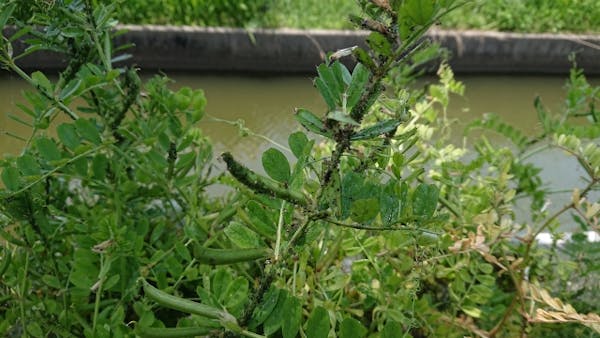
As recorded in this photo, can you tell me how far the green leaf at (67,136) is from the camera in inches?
26.3

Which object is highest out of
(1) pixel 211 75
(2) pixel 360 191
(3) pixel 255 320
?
(1) pixel 211 75

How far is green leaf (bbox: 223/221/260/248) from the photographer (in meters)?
0.45

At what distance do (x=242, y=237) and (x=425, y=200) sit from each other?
135mm

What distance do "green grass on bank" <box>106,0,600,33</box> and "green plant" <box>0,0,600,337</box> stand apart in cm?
192

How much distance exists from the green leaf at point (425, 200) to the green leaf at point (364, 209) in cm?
6

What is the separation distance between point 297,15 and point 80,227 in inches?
90.2

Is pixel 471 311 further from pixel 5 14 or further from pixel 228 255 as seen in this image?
pixel 5 14

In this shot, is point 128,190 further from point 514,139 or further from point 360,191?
point 514,139

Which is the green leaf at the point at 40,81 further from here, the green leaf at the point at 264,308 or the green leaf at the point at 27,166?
the green leaf at the point at 264,308

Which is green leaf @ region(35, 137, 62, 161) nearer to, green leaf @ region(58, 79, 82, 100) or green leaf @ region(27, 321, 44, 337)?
green leaf @ region(58, 79, 82, 100)

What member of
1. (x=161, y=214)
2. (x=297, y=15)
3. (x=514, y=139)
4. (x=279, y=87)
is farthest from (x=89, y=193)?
(x=297, y=15)

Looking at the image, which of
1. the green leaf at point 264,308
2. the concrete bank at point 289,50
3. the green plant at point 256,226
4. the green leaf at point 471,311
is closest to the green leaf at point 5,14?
the green plant at point 256,226

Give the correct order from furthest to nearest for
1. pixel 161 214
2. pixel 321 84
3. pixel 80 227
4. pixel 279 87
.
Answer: pixel 279 87 < pixel 161 214 < pixel 80 227 < pixel 321 84

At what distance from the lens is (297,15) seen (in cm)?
280
